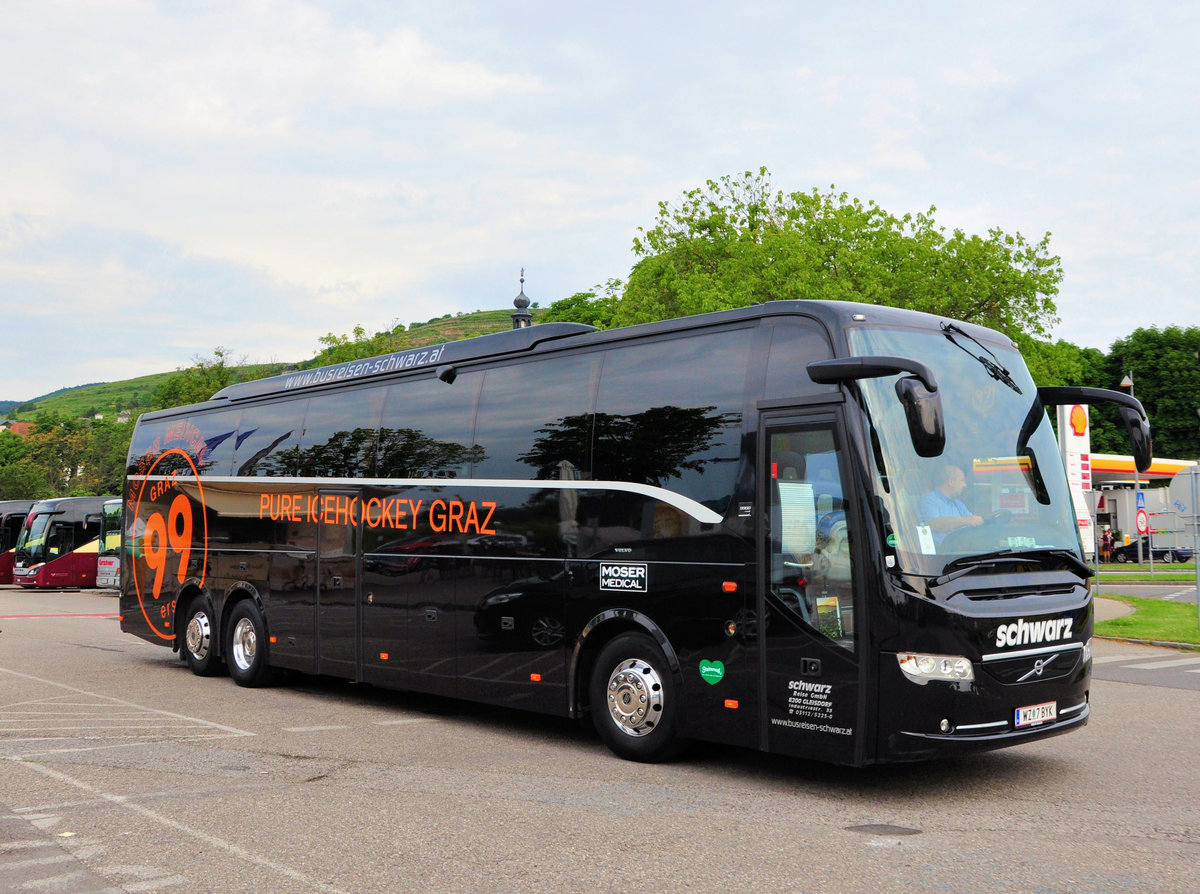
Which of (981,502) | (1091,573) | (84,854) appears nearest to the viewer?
(84,854)

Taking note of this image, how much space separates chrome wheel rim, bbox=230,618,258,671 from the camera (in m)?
13.5

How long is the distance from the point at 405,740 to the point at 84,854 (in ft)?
12.5

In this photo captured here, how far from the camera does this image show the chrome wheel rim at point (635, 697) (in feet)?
27.6

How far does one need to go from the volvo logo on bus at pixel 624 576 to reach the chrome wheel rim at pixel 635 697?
550mm

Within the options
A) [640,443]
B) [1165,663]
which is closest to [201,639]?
[640,443]

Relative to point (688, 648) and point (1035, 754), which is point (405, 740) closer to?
point (688, 648)

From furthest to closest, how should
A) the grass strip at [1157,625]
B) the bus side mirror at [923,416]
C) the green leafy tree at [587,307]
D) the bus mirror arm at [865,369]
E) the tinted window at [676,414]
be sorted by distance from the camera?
the green leafy tree at [587,307]
the grass strip at [1157,625]
the tinted window at [676,414]
the bus mirror arm at [865,369]
the bus side mirror at [923,416]

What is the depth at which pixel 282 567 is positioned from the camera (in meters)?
12.8

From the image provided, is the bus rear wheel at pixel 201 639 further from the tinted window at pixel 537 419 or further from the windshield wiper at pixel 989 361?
the windshield wiper at pixel 989 361

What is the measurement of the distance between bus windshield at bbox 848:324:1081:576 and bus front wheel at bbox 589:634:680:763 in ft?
7.20

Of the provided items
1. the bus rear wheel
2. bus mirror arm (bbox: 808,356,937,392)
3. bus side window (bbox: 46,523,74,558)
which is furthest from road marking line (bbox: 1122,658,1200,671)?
bus side window (bbox: 46,523,74,558)

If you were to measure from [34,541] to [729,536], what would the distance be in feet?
127

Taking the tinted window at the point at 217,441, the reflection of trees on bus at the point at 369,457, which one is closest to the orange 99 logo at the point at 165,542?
the tinted window at the point at 217,441

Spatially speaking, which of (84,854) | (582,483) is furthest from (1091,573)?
(84,854)
